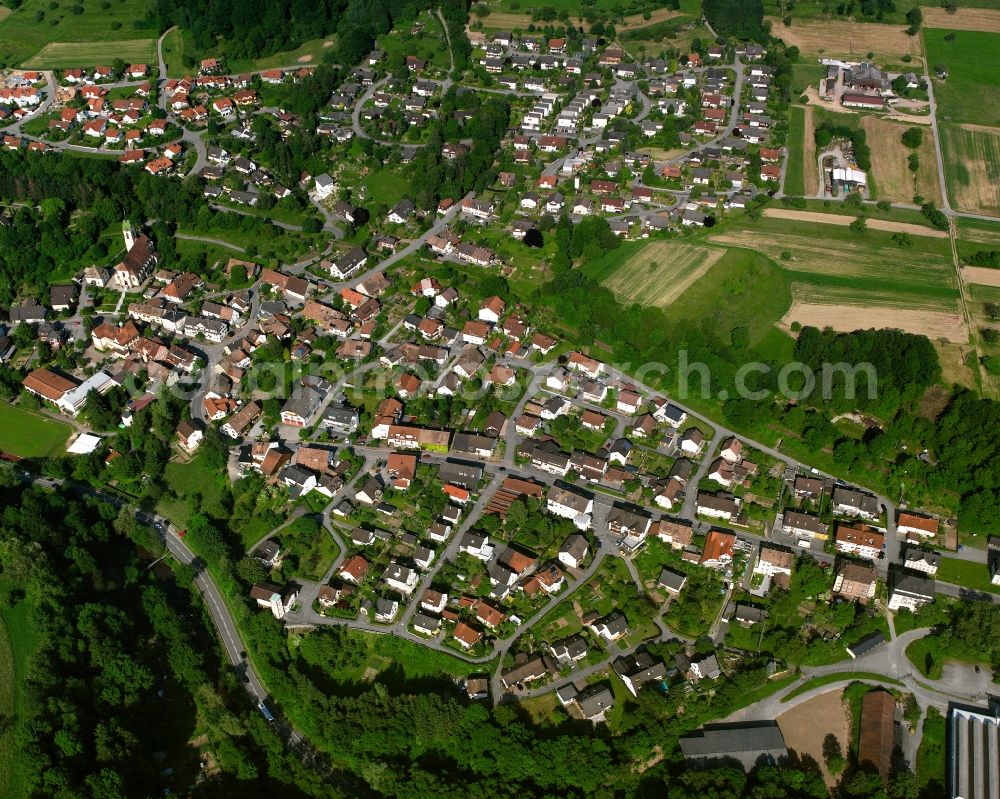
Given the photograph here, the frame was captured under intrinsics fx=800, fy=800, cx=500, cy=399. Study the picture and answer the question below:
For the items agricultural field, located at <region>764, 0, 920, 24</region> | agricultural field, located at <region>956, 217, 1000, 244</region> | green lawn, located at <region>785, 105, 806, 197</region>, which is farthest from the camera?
agricultural field, located at <region>764, 0, 920, 24</region>

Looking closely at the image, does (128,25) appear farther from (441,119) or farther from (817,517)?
(817,517)

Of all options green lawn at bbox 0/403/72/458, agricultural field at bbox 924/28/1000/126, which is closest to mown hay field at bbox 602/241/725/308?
green lawn at bbox 0/403/72/458

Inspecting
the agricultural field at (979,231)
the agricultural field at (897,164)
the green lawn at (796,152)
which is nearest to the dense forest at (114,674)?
the green lawn at (796,152)

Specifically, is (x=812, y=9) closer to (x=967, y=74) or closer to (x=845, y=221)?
(x=967, y=74)

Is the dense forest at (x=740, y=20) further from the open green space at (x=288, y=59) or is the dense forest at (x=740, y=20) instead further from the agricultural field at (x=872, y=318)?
the agricultural field at (x=872, y=318)

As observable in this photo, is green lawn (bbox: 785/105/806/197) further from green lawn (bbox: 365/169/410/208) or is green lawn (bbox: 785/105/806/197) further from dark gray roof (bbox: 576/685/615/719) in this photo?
dark gray roof (bbox: 576/685/615/719)

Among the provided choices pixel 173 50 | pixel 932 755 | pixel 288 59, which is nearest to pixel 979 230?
pixel 932 755

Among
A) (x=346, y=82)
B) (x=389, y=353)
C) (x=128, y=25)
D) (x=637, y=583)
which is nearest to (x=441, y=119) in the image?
(x=346, y=82)
